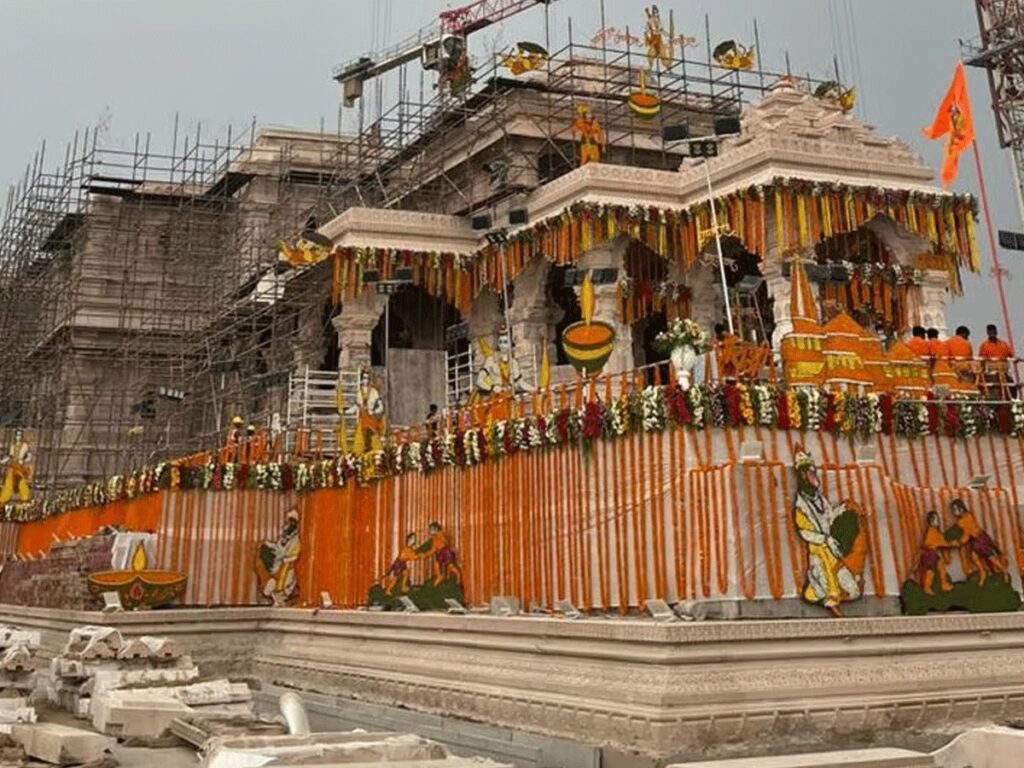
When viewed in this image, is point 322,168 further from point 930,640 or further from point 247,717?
point 930,640

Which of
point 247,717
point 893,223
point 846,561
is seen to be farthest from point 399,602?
point 893,223

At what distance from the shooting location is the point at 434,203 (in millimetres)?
25969

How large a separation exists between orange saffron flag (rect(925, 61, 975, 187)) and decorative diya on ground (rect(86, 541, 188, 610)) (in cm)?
1477

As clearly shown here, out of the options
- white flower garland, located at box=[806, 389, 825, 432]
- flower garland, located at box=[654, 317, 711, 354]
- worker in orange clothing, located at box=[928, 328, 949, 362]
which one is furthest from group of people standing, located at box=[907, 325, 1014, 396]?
flower garland, located at box=[654, 317, 711, 354]

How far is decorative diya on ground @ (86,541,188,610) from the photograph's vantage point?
1703 centimetres

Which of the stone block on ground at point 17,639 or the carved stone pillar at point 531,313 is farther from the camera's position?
the carved stone pillar at point 531,313

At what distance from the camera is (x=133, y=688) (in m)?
12.5

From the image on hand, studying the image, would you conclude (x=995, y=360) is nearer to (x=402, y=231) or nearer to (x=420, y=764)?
(x=420, y=764)

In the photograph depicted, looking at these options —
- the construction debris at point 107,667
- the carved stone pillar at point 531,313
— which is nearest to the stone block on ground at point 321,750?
the construction debris at point 107,667

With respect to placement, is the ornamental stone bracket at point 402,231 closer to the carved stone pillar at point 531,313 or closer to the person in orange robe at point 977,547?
the carved stone pillar at point 531,313

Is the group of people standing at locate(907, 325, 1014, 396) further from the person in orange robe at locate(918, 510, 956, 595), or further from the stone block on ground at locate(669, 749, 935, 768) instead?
the stone block on ground at locate(669, 749, 935, 768)

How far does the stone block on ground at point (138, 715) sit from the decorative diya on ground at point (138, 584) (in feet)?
18.7

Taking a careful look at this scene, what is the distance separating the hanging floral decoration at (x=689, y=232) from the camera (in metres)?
18.7

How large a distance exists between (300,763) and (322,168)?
27094 mm
